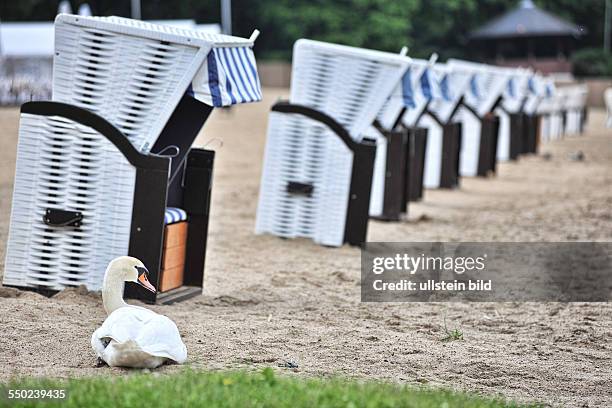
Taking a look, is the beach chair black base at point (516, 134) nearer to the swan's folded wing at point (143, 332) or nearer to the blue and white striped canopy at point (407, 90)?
the blue and white striped canopy at point (407, 90)

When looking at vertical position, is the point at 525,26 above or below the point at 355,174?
above

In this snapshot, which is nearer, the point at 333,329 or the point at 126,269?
the point at 126,269

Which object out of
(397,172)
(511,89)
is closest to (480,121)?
(511,89)

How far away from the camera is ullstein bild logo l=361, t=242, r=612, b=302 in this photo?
9.85 metres

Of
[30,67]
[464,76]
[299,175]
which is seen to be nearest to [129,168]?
[299,175]

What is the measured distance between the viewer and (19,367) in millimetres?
6387

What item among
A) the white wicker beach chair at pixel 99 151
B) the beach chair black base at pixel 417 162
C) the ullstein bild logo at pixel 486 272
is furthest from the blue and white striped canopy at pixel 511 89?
the white wicker beach chair at pixel 99 151

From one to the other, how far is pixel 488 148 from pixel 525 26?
2048 inches

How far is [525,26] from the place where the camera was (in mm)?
73188

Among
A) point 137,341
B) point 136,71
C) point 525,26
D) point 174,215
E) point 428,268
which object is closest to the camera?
point 137,341

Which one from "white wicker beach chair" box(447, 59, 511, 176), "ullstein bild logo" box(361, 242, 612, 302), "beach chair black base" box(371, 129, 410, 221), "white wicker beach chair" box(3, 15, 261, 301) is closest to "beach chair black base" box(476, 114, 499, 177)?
"white wicker beach chair" box(447, 59, 511, 176)

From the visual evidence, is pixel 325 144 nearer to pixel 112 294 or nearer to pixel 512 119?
pixel 112 294

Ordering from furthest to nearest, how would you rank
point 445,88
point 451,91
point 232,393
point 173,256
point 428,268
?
point 451,91, point 445,88, point 428,268, point 173,256, point 232,393

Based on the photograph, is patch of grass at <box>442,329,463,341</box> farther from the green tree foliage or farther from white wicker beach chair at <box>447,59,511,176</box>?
the green tree foliage
